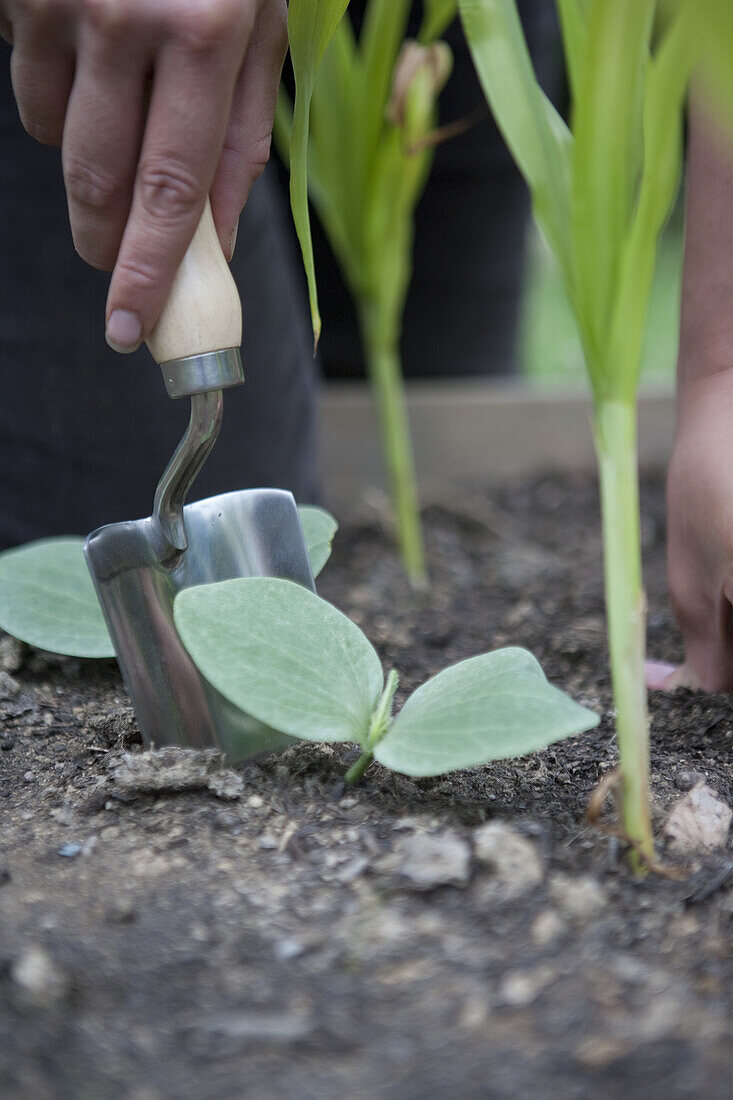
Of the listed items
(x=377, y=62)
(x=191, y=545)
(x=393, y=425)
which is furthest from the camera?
(x=393, y=425)

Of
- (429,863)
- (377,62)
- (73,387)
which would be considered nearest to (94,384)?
(73,387)

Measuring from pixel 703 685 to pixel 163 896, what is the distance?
488mm

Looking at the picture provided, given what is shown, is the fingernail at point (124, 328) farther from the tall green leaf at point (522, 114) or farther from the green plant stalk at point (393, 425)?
the green plant stalk at point (393, 425)

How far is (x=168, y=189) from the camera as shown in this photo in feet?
1.69

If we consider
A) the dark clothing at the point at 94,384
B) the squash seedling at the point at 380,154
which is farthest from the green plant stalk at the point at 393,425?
the dark clothing at the point at 94,384

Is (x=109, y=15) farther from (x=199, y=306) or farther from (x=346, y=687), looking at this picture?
(x=346, y=687)

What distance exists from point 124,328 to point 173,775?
10.4 inches

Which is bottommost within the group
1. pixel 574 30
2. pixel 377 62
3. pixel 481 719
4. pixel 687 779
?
pixel 687 779

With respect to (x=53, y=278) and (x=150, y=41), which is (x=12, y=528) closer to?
(x=53, y=278)

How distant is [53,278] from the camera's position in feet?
3.49

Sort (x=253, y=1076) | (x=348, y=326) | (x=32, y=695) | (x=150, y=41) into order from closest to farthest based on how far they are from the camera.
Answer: (x=253, y=1076)
(x=150, y=41)
(x=32, y=695)
(x=348, y=326)

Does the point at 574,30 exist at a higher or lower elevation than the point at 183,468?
higher

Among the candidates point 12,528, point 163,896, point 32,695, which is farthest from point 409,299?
point 163,896

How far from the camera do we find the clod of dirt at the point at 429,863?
0.46m
